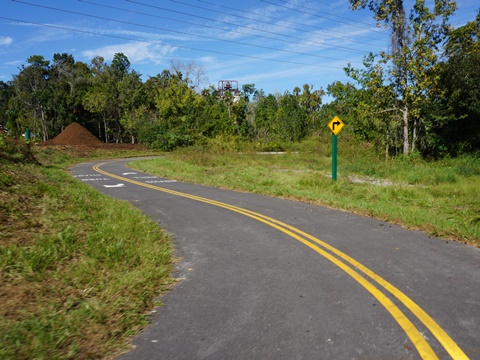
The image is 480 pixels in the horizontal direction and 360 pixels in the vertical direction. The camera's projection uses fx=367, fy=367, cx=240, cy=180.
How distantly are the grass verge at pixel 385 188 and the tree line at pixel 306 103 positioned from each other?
12.1 ft

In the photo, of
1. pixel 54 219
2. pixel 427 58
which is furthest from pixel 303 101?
pixel 54 219

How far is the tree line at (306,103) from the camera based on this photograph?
2698cm

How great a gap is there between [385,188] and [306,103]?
79545 mm

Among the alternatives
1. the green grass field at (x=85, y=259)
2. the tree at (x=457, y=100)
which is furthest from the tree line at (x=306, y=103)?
the green grass field at (x=85, y=259)

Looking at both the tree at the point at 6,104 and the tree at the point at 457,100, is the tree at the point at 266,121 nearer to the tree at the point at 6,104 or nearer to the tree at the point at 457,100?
the tree at the point at 457,100

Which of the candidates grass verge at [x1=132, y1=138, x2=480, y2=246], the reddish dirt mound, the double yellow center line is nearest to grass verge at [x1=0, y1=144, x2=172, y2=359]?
the double yellow center line

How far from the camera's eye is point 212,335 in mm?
3678

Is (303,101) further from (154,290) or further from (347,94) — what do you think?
(154,290)

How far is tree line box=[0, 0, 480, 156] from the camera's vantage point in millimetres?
26984

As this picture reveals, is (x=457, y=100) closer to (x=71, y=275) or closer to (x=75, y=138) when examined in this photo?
(x=71, y=275)

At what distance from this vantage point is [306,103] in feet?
299

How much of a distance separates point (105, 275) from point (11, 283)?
1140 mm

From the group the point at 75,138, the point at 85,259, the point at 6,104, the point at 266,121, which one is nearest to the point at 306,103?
the point at 266,121

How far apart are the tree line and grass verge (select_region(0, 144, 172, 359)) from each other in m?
25.4
